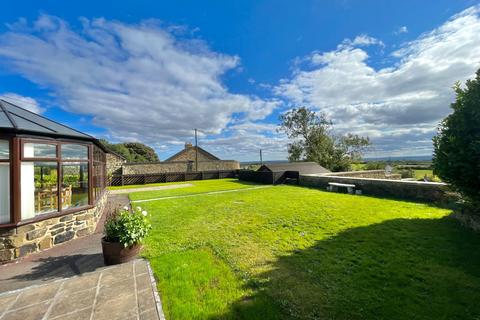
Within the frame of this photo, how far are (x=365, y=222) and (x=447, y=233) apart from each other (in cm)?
167

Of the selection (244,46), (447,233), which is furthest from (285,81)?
(447,233)

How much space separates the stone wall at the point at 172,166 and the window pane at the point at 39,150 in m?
17.9

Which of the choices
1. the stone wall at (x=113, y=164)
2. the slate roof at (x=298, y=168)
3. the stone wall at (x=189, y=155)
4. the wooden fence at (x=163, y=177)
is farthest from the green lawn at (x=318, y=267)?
the stone wall at (x=189, y=155)

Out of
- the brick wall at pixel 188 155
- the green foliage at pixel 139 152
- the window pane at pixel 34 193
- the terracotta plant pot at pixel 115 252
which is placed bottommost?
the terracotta plant pot at pixel 115 252

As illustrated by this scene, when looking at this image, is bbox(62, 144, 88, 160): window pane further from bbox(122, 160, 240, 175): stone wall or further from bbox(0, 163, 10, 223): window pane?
bbox(122, 160, 240, 175): stone wall

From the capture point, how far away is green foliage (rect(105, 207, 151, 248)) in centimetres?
363

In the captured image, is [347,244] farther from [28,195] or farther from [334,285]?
[28,195]

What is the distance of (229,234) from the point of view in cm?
513

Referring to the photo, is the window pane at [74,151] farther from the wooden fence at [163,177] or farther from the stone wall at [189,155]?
the stone wall at [189,155]

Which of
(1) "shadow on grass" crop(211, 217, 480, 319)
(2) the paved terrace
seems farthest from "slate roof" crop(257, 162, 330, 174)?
(2) the paved terrace

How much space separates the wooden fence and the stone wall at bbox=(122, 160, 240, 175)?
2214mm

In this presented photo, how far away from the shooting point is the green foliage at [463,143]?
4055 millimetres

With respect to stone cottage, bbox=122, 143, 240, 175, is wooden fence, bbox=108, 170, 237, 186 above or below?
below

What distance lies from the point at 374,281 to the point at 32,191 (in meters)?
7.07
